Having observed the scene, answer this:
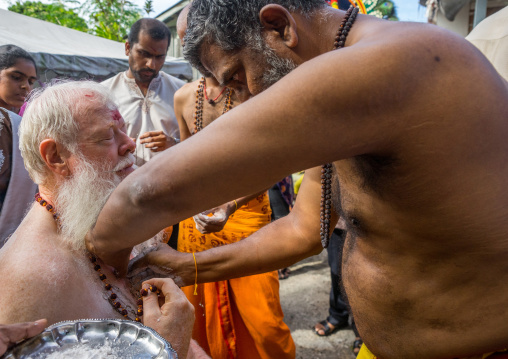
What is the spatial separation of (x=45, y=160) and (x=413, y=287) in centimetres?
166

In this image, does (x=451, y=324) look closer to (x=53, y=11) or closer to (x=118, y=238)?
(x=118, y=238)

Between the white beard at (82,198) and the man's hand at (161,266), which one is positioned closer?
the white beard at (82,198)

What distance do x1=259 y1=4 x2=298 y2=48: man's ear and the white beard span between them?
1.10 metres

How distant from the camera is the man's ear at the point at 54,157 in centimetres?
186

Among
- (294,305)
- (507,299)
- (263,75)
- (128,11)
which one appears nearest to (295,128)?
(263,75)

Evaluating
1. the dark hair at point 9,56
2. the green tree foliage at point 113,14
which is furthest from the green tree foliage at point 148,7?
the dark hair at point 9,56

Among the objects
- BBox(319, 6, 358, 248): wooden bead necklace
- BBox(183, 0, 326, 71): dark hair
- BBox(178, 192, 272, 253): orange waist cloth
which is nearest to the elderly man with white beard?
BBox(319, 6, 358, 248): wooden bead necklace

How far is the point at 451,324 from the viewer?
1443 mm

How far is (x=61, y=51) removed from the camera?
7832 millimetres

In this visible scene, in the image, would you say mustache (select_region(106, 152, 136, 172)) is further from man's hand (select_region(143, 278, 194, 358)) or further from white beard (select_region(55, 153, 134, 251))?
man's hand (select_region(143, 278, 194, 358))

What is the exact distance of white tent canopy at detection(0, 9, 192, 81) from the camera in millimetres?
7291

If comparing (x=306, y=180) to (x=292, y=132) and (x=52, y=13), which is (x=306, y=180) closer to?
(x=292, y=132)

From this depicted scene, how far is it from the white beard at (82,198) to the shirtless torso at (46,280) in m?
0.05

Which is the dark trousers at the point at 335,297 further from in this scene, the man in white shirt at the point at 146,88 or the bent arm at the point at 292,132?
the bent arm at the point at 292,132
